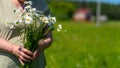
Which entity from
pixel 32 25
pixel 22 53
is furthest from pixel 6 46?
pixel 32 25

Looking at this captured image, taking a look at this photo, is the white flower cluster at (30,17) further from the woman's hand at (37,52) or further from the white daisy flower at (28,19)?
the woman's hand at (37,52)

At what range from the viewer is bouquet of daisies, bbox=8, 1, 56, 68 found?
10.7ft

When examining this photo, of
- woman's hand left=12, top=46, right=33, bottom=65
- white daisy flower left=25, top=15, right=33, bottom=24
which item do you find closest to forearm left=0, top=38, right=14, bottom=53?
woman's hand left=12, top=46, right=33, bottom=65

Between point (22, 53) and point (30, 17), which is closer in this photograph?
point (30, 17)

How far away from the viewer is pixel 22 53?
3.37m

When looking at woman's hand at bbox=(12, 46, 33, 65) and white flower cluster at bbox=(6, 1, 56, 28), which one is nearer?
white flower cluster at bbox=(6, 1, 56, 28)

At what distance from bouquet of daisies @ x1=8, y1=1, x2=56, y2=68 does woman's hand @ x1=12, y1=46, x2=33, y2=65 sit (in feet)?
0.16

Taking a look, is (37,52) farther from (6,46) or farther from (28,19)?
(28,19)

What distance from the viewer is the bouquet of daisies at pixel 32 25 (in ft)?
10.7

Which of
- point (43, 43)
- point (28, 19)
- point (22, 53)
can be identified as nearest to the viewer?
point (28, 19)

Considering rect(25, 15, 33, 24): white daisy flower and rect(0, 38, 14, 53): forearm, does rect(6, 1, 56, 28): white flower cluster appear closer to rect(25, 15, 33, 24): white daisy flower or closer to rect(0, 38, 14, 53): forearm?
rect(25, 15, 33, 24): white daisy flower

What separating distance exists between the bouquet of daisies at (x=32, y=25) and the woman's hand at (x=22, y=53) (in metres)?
0.05

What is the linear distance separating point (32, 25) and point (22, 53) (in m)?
0.18

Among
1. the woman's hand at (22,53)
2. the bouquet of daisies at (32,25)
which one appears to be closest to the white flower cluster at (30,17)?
the bouquet of daisies at (32,25)
